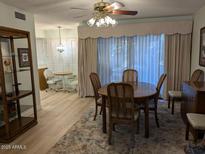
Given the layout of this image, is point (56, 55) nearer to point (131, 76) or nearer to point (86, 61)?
point (86, 61)

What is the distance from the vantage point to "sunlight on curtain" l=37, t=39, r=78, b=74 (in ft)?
23.2

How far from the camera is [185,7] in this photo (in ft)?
12.6

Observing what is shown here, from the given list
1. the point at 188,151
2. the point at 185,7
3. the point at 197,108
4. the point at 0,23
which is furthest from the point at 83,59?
the point at 188,151

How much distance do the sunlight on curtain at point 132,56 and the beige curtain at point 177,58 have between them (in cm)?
17

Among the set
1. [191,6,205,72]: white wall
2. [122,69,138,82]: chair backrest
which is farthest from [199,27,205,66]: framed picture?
[122,69,138,82]: chair backrest

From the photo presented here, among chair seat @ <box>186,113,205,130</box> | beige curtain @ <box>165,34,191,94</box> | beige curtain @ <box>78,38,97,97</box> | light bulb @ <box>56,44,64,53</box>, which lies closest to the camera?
chair seat @ <box>186,113,205,130</box>

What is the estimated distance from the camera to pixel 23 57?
3566 mm

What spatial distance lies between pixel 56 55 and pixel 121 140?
5.28 m

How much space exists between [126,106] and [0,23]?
2.70m

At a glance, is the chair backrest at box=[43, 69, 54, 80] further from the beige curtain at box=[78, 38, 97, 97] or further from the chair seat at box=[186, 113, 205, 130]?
the chair seat at box=[186, 113, 205, 130]

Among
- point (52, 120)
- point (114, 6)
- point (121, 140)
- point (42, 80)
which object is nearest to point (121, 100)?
point (121, 140)

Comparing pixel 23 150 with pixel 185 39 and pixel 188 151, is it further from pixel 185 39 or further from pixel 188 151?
pixel 185 39

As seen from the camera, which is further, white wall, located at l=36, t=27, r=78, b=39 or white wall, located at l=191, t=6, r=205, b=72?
white wall, located at l=36, t=27, r=78, b=39

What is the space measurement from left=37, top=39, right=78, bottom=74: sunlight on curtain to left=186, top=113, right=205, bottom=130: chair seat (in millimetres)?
5298
